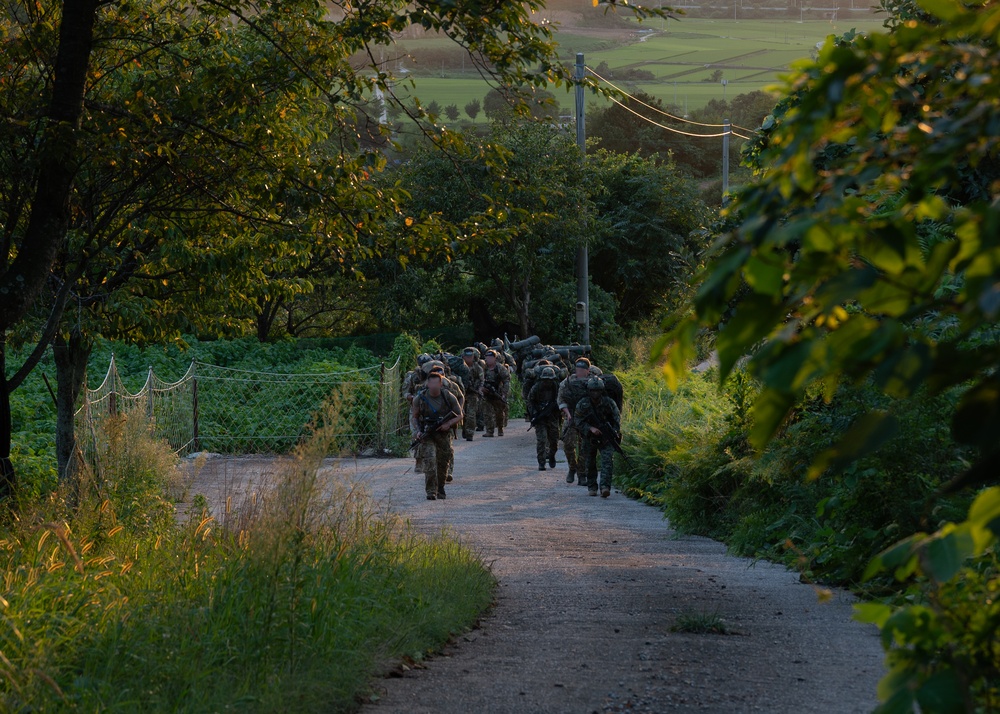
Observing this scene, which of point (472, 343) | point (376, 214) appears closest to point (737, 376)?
point (376, 214)

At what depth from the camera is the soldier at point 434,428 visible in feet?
50.9

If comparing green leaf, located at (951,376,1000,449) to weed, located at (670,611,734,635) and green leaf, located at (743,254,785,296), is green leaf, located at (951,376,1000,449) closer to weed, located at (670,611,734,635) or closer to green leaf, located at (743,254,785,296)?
green leaf, located at (743,254,785,296)

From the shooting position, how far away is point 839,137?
2.36 m

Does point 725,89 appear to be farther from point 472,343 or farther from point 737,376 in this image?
point 737,376

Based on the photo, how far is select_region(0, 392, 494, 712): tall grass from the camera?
5.02m

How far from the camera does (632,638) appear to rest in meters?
7.33

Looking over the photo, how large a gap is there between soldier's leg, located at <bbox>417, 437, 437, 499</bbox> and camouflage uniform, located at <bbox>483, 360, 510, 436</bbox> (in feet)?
30.6

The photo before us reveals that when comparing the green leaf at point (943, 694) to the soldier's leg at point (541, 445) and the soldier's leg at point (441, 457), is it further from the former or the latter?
the soldier's leg at point (541, 445)

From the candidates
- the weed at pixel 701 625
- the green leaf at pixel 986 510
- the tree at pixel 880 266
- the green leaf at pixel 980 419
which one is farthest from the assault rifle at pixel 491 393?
the green leaf at pixel 980 419

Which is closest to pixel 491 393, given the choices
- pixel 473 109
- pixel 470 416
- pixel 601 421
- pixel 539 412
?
pixel 470 416

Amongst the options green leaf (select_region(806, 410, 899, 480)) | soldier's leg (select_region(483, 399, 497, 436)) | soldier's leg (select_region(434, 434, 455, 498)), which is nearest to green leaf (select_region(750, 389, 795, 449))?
green leaf (select_region(806, 410, 899, 480))

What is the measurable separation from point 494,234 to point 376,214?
3.12ft

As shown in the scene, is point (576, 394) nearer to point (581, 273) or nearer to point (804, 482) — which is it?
point (804, 482)

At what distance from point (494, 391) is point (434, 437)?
9754mm
